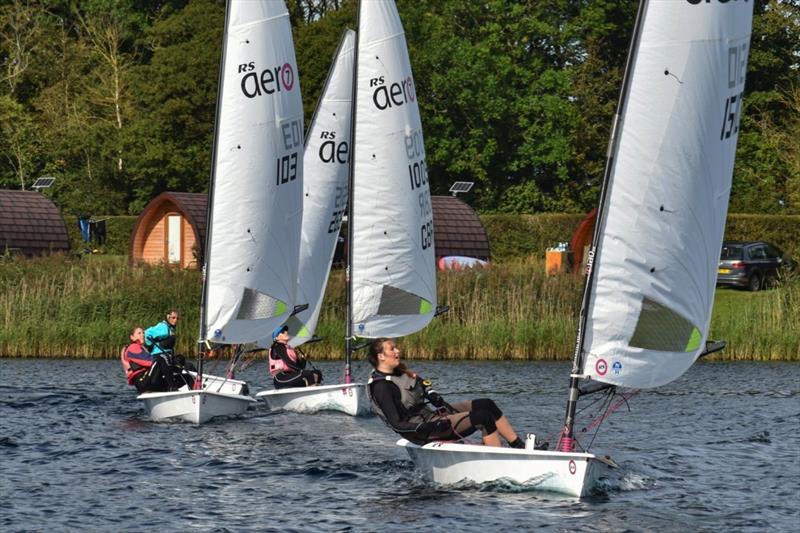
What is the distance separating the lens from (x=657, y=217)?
1633 centimetres

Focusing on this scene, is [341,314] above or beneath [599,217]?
beneath

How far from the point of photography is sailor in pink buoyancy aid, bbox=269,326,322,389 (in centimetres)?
2553

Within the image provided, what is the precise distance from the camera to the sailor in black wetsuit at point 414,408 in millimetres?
17406

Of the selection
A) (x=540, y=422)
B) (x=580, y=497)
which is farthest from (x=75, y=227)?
(x=580, y=497)

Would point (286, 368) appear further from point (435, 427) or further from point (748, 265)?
point (748, 265)

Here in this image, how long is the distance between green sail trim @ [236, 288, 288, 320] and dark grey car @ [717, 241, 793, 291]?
23876 mm

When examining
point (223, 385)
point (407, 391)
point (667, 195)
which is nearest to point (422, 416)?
point (407, 391)

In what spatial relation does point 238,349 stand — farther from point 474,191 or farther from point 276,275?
point 474,191

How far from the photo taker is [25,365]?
3225 cm

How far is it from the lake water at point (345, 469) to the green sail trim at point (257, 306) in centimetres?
159

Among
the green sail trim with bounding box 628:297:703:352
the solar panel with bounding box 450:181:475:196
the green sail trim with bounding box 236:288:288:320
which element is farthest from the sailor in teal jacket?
the solar panel with bounding box 450:181:475:196

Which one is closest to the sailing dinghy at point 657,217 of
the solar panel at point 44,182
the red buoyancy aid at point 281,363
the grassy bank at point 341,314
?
the red buoyancy aid at point 281,363

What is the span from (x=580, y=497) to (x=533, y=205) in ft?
149

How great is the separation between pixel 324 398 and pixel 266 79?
5338 millimetres
